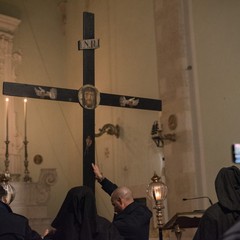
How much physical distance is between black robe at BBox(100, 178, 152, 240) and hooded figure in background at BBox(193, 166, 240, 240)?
3.58 feet

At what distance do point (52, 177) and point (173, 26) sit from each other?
3906 millimetres

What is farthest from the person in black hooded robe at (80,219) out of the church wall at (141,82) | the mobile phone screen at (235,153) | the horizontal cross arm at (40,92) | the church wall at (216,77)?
the mobile phone screen at (235,153)

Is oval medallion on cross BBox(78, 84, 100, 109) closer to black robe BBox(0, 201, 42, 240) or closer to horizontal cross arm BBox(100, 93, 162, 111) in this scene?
horizontal cross arm BBox(100, 93, 162, 111)

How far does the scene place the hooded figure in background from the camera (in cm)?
307

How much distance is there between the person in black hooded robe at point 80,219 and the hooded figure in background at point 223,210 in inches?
34.0

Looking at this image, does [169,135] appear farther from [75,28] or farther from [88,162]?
[75,28]

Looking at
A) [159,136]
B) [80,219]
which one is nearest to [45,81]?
[159,136]

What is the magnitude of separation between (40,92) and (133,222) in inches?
160

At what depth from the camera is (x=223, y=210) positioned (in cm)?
314

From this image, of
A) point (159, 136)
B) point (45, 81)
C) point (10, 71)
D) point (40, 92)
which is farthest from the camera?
point (45, 81)

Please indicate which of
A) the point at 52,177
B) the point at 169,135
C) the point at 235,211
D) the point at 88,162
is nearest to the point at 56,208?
the point at 52,177

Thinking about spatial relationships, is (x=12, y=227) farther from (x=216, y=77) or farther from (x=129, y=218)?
(x=216, y=77)

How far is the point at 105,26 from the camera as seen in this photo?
488 inches

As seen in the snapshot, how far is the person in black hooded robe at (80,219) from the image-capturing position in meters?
3.58
